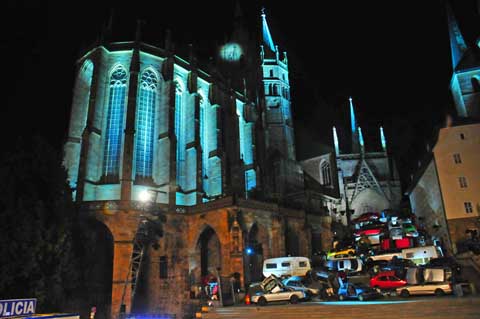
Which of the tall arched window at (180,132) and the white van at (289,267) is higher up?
the tall arched window at (180,132)

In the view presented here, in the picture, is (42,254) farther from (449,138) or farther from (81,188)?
(449,138)

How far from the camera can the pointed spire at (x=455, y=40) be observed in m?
42.7

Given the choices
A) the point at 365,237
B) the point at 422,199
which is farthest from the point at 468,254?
the point at 422,199

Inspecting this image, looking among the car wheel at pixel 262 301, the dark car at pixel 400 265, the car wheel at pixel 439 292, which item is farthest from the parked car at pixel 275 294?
the car wheel at pixel 439 292

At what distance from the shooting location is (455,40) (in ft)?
143

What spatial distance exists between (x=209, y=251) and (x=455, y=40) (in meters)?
39.8

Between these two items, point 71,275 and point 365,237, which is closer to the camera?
point 71,275

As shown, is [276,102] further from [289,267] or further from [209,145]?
[289,267]

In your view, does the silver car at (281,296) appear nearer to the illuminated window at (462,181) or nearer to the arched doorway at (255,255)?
the arched doorway at (255,255)

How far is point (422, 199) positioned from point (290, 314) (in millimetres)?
28632

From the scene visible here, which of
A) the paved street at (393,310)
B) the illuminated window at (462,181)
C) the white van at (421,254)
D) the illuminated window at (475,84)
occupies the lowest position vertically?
the paved street at (393,310)

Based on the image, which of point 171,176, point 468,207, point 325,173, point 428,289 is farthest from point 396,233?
point 325,173

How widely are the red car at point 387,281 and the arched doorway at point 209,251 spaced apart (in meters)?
14.0

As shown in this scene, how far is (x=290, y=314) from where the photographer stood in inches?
550
